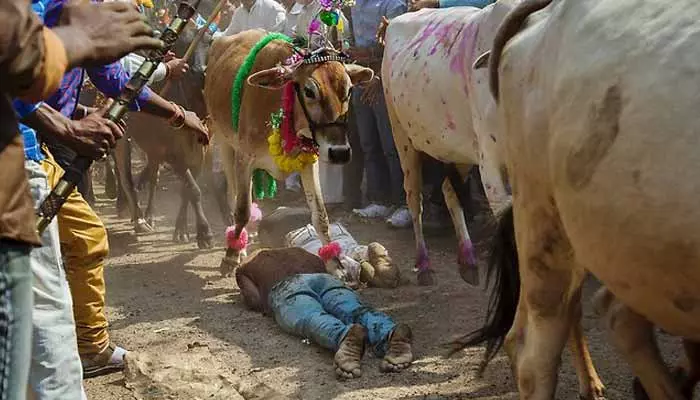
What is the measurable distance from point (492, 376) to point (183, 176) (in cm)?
440

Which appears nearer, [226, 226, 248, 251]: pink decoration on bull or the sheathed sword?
the sheathed sword

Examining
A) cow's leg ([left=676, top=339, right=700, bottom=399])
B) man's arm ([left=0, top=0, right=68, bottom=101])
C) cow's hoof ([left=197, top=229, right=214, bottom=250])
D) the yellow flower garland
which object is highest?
man's arm ([left=0, top=0, right=68, bottom=101])

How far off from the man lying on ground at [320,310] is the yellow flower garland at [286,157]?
76 centimetres

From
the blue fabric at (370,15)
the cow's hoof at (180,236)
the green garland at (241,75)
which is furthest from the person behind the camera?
the cow's hoof at (180,236)

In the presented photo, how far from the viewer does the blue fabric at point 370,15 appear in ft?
25.4

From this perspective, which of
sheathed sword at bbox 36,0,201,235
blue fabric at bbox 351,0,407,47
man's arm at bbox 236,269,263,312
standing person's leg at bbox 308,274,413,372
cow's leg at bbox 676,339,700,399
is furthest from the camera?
blue fabric at bbox 351,0,407,47

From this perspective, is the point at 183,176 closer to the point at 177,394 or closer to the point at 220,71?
the point at 220,71

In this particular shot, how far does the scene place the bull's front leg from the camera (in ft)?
19.1

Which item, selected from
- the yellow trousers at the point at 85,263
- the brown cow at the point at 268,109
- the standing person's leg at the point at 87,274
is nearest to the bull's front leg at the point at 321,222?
the brown cow at the point at 268,109

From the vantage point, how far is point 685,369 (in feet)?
11.0

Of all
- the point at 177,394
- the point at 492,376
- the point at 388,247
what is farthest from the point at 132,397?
the point at 388,247

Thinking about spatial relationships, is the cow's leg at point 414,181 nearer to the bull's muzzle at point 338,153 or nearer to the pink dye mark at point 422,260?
the pink dye mark at point 422,260

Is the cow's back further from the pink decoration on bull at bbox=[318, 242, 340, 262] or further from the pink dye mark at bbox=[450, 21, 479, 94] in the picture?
the pink decoration on bull at bbox=[318, 242, 340, 262]

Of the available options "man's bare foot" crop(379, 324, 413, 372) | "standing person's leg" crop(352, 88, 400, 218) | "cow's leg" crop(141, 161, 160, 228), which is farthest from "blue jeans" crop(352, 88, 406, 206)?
"man's bare foot" crop(379, 324, 413, 372)
